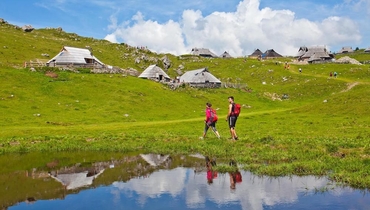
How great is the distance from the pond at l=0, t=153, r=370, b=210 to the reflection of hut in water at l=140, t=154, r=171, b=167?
0.18 metres

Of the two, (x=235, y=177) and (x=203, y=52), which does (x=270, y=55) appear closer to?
(x=203, y=52)

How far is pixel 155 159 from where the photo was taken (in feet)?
69.3

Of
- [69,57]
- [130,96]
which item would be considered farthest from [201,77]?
[69,57]

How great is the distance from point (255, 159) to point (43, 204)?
11.7m

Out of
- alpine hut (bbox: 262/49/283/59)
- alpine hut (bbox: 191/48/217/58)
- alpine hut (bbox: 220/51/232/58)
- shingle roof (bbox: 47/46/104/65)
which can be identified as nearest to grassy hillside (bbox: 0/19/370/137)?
shingle roof (bbox: 47/46/104/65)

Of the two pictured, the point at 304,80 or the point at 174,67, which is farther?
the point at 174,67

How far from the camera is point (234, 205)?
12406 mm

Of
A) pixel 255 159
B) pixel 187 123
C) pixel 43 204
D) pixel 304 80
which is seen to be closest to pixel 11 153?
pixel 43 204

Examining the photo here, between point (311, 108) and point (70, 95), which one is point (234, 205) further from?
point (70, 95)

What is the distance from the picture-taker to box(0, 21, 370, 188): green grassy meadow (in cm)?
2119

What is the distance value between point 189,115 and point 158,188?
4225cm

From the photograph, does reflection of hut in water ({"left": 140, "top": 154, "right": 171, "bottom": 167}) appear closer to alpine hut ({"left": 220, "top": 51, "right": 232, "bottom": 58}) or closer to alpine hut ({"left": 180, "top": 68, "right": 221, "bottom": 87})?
alpine hut ({"left": 180, "top": 68, "right": 221, "bottom": 87})

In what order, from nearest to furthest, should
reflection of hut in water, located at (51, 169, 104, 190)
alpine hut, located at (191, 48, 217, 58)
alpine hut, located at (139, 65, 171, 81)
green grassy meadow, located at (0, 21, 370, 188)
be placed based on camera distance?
reflection of hut in water, located at (51, 169, 104, 190)
green grassy meadow, located at (0, 21, 370, 188)
alpine hut, located at (139, 65, 171, 81)
alpine hut, located at (191, 48, 217, 58)

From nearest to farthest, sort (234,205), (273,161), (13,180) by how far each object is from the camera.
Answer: (234,205) < (13,180) < (273,161)
